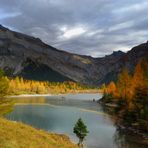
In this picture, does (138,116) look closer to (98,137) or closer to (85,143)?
(98,137)

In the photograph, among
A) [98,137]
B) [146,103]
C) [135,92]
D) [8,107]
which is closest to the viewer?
[8,107]

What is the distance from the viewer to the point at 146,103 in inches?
3029

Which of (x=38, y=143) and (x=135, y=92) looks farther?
(x=135, y=92)

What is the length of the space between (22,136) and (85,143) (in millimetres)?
33165

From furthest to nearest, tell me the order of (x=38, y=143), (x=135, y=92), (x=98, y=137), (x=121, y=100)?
(x=121, y=100) < (x=135, y=92) < (x=98, y=137) < (x=38, y=143)

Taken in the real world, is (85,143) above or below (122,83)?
below

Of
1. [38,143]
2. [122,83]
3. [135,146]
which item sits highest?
[122,83]

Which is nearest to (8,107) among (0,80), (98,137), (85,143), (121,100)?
(0,80)

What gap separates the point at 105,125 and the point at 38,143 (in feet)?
207

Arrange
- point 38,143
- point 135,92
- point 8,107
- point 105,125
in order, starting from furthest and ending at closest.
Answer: point 105,125 < point 135,92 < point 8,107 < point 38,143

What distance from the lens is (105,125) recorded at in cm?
9256

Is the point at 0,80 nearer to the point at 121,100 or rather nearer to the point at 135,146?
the point at 135,146

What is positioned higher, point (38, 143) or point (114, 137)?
point (38, 143)

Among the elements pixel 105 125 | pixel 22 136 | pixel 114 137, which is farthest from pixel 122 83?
pixel 22 136
